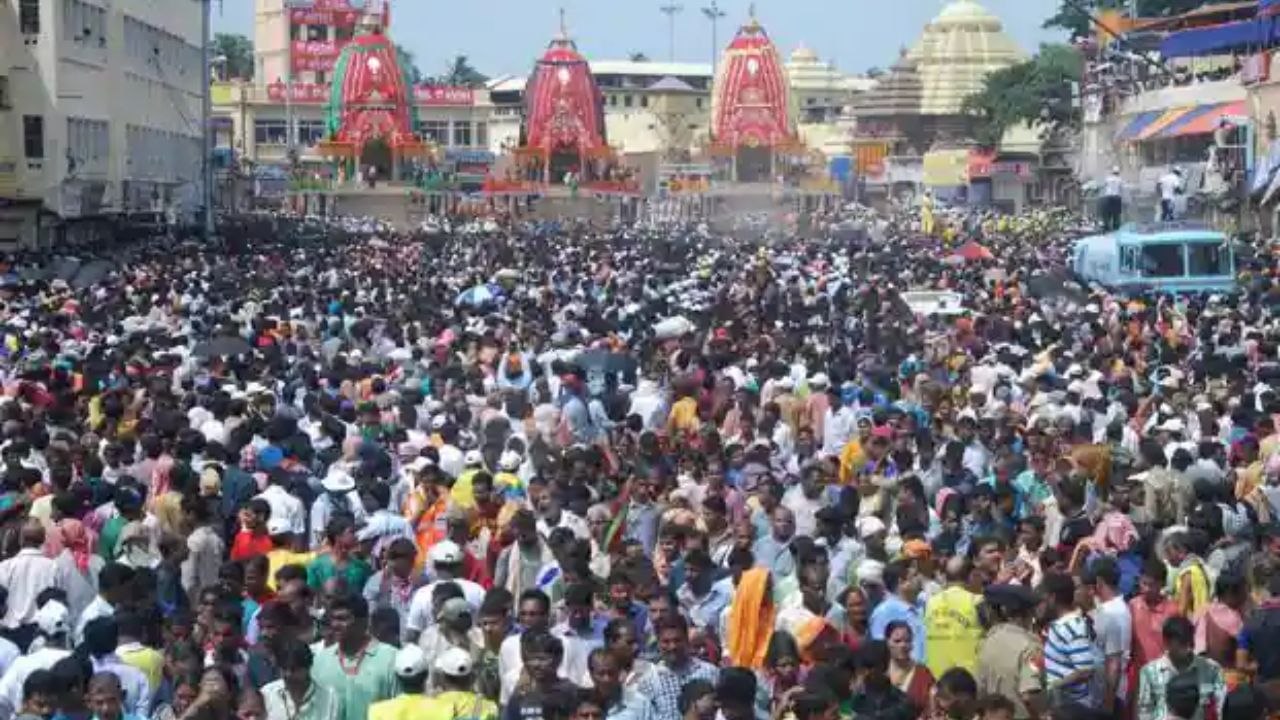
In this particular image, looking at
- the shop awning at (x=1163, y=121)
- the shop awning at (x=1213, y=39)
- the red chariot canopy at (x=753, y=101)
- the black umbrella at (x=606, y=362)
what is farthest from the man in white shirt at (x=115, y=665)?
the red chariot canopy at (x=753, y=101)

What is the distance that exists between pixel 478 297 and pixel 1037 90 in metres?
59.2

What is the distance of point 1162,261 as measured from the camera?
3238cm

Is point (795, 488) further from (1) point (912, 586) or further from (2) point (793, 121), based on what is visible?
(2) point (793, 121)

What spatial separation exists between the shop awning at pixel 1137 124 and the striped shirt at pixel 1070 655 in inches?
2024

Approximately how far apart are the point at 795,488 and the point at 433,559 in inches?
117

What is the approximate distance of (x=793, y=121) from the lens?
109 meters

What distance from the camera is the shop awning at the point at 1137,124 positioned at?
200ft

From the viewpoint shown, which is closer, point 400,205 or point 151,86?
point 151,86

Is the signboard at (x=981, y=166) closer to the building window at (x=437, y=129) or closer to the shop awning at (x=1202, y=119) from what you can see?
the shop awning at (x=1202, y=119)

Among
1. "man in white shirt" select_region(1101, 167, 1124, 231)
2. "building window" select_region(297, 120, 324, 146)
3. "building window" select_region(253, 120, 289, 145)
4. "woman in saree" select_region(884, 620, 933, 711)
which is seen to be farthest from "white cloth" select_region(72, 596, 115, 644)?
"building window" select_region(297, 120, 324, 146)

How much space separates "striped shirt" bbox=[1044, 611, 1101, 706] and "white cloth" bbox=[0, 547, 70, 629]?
13.0 ft

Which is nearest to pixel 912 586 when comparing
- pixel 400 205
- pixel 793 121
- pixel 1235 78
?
pixel 1235 78

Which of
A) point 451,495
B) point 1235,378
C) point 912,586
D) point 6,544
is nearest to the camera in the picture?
point 912,586

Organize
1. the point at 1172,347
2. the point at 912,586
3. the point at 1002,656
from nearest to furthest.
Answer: the point at 1002,656, the point at 912,586, the point at 1172,347
